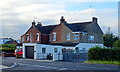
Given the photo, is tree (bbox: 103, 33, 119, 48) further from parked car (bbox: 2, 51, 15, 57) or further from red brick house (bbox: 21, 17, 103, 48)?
parked car (bbox: 2, 51, 15, 57)

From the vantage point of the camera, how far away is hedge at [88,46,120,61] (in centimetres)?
2523


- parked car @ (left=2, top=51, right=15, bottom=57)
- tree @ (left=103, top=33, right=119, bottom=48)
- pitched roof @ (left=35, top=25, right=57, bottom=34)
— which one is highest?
pitched roof @ (left=35, top=25, right=57, bottom=34)

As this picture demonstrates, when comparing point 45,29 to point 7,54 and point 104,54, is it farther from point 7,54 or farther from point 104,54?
point 104,54

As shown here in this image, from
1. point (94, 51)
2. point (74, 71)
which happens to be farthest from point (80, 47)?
point (74, 71)

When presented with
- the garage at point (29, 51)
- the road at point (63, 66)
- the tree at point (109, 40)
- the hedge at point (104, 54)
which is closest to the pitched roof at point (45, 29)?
the garage at point (29, 51)

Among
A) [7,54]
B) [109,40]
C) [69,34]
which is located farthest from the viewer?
[109,40]

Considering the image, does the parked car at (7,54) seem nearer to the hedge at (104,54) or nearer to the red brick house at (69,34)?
the red brick house at (69,34)

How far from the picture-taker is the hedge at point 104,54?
82.8ft

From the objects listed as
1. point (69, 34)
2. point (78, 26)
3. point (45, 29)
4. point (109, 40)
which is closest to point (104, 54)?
point (69, 34)

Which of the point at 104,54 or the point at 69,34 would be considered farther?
the point at 69,34

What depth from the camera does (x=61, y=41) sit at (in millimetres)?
47281

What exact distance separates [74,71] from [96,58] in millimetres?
11247

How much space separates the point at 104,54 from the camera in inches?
1025

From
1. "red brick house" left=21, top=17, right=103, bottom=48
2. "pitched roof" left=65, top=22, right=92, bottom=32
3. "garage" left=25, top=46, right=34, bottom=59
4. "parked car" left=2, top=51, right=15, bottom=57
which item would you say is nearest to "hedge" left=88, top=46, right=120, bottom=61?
"garage" left=25, top=46, right=34, bottom=59
